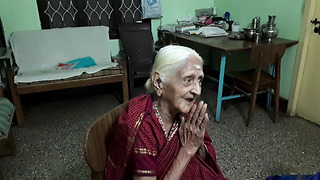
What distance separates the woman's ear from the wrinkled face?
0.6 inches

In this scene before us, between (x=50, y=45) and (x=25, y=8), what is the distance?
1.74 ft

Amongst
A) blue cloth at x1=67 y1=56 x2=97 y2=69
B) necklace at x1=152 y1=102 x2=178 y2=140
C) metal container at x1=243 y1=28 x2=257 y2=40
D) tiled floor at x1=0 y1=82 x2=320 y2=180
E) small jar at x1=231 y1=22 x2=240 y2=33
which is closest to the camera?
necklace at x1=152 y1=102 x2=178 y2=140

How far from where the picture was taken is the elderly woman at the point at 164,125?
0.89m

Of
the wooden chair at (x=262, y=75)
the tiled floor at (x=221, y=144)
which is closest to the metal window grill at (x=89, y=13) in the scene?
the tiled floor at (x=221, y=144)

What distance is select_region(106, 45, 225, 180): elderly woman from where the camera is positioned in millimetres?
886

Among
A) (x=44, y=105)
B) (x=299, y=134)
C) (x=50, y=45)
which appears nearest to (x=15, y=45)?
(x=50, y=45)

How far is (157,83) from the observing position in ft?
3.23

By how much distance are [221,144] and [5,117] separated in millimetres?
1729

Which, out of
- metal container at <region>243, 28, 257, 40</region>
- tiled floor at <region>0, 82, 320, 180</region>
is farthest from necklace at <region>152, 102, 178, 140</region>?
metal container at <region>243, 28, 257, 40</region>

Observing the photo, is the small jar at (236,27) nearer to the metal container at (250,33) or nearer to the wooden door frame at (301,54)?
the metal container at (250,33)

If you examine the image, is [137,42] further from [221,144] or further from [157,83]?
[157,83]

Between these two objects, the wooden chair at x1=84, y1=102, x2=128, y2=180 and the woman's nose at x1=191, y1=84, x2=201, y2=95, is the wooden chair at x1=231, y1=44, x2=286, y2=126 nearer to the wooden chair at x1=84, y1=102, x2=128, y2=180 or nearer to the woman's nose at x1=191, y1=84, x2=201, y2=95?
the woman's nose at x1=191, y1=84, x2=201, y2=95

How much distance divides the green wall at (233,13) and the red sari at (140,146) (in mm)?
2216

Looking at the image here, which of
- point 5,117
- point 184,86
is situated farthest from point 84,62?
point 184,86
